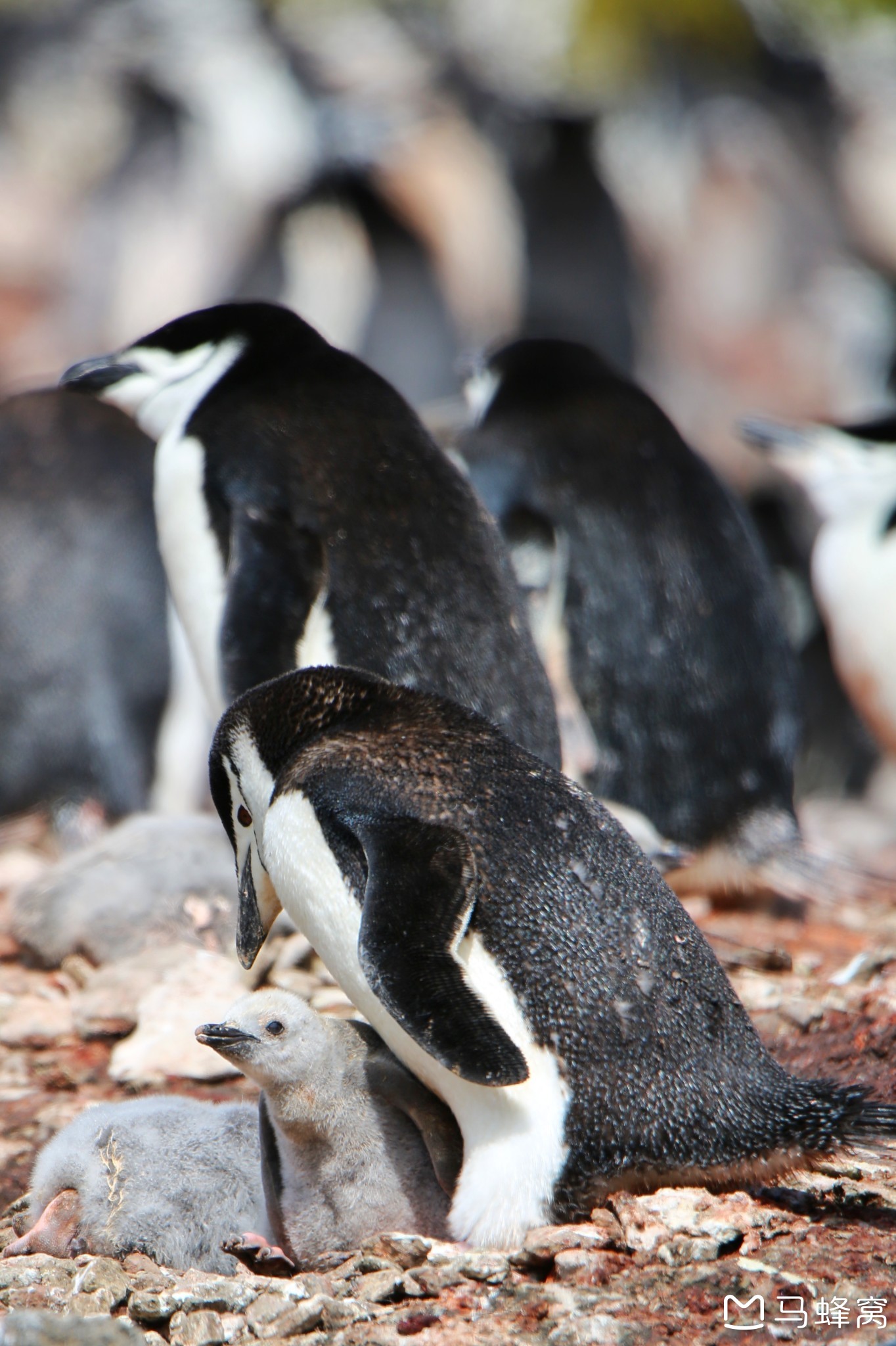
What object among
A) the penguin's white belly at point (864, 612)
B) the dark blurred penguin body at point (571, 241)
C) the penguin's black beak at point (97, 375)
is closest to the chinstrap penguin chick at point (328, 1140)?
the penguin's black beak at point (97, 375)

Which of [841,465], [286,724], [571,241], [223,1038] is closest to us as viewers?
[223,1038]

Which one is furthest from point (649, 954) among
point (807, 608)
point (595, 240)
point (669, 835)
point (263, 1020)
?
point (595, 240)

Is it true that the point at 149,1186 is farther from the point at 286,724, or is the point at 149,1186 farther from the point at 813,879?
the point at 813,879

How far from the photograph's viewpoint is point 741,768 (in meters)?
4.65

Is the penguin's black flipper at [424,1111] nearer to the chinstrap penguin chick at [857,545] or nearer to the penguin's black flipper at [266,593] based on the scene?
the penguin's black flipper at [266,593]

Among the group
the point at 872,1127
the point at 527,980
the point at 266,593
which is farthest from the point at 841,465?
the point at 527,980

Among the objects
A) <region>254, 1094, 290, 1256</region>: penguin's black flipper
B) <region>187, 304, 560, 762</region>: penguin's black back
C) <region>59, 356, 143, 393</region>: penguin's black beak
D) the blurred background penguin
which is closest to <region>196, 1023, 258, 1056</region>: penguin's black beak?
<region>254, 1094, 290, 1256</region>: penguin's black flipper

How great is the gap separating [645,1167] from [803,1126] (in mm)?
236

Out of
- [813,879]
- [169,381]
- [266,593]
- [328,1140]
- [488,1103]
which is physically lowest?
[813,879]

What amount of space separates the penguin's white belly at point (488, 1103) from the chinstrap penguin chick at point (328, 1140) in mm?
104

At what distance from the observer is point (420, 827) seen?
2203 mm

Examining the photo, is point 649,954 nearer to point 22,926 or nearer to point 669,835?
point 22,926

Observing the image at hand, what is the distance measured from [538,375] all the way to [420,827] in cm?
299

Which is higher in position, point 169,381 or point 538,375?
point 169,381
